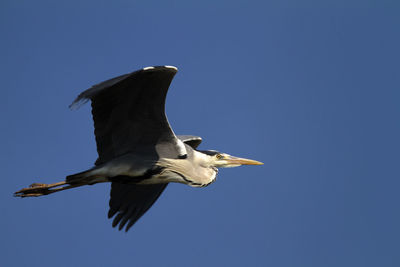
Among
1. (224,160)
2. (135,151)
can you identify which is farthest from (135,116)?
(224,160)

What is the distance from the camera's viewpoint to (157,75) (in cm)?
627

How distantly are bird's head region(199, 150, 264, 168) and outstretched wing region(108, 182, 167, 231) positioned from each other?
3.01 feet

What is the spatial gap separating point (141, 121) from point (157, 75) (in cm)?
82

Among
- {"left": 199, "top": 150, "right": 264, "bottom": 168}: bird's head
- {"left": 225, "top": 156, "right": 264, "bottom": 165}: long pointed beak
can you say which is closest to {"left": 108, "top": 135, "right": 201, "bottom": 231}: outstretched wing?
{"left": 199, "top": 150, "right": 264, "bottom": 168}: bird's head

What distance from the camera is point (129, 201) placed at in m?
8.02

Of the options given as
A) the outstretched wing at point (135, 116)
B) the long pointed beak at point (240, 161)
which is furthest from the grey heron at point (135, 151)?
the long pointed beak at point (240, 161)

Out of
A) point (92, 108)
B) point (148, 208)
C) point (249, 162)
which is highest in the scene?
point (92, 108)

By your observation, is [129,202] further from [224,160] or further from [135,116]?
[135,116]

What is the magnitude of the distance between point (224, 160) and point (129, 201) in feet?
5.04

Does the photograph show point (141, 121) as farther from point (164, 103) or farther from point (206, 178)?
point (206, 178)

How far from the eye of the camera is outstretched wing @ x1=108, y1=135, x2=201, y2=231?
25.9ft

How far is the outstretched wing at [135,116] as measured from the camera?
250 inches

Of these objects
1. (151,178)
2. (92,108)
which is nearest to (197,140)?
(151,178)

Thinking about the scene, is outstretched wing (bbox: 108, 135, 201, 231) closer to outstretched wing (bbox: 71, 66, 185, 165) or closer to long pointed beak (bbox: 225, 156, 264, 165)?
outstretched wing (bbox: 71, 66, 185, 165)
